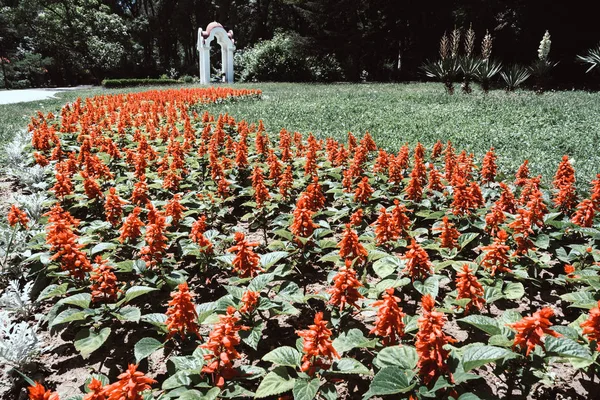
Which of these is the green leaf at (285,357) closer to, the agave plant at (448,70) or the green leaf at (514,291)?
the green leaf at (514,291)

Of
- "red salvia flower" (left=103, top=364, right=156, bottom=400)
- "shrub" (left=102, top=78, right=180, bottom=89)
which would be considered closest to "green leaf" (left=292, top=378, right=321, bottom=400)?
"red salvia flower" (left=103, top=364, right=156, bottom=400)

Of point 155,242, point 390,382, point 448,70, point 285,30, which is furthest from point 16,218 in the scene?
point 285,30

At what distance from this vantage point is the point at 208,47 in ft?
92.2

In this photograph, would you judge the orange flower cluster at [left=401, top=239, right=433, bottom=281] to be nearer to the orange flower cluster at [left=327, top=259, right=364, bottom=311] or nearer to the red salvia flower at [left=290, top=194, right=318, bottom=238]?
the orange flower cluster at [left=327, top=259, right=364, bottom=311]

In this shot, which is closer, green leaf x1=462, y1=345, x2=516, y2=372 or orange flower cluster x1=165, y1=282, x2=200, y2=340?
green leaf x1=462, y1=345, x2=516, y2=372

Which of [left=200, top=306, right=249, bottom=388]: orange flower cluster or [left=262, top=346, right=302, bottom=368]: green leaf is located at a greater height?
[left=200, top=306, right=249, bottom=388]: orange flower cluster

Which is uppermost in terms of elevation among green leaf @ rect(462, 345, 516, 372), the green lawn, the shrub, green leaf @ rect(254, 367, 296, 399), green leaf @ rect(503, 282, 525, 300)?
the shrub

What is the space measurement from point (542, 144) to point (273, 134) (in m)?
4.81

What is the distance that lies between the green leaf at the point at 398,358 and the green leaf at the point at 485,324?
340 mm

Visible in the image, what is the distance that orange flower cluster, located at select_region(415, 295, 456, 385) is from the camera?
67.9 inches

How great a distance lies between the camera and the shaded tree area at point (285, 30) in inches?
875

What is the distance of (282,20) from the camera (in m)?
45.6

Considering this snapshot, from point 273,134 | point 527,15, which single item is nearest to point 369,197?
point 273,134

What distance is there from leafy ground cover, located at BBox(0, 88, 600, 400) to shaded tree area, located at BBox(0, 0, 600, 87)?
22.3 metres
